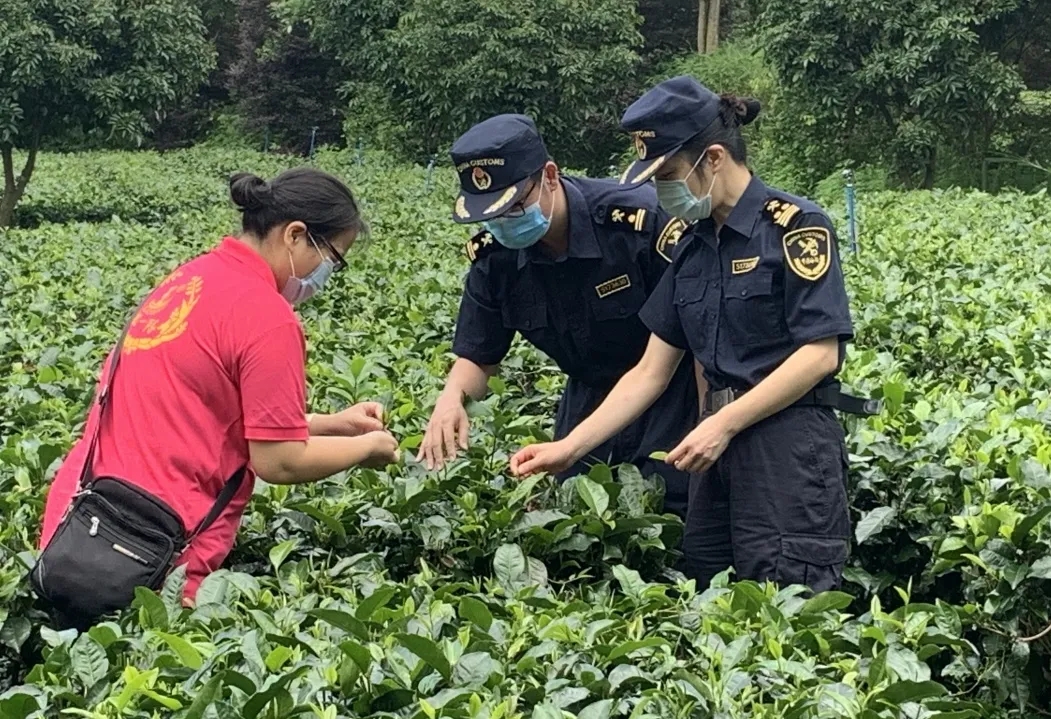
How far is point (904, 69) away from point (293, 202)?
1474 centimetres

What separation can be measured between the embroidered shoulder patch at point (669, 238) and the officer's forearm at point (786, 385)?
0.64 metres

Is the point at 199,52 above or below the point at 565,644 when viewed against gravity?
above

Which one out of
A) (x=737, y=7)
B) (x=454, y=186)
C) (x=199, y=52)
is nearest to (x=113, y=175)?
(x=199, y=52)

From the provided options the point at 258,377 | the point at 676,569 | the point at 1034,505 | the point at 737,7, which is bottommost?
the point at 676,569

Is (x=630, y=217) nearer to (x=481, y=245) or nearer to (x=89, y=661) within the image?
(x=481, y=245)

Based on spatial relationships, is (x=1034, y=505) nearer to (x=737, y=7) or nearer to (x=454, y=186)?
(x=454, y=186)

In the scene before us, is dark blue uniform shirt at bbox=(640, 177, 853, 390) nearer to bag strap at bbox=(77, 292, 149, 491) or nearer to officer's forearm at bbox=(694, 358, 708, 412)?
officer's forearm at bbox=(694, 358, 708, 412)

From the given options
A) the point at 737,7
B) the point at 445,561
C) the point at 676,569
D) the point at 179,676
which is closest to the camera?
the point at 179,676

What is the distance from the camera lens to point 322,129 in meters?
30.5

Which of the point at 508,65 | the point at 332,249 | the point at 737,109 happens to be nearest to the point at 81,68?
the point at 508,65

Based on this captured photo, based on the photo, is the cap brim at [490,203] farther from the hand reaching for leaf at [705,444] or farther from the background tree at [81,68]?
the background tree at [81,68]

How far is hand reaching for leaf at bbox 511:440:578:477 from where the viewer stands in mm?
2850

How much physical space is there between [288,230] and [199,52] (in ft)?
42.3

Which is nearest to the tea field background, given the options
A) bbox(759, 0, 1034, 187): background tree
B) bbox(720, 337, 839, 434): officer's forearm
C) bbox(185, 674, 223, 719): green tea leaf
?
bbox(185, 674, 223, 719): green tea leaf
